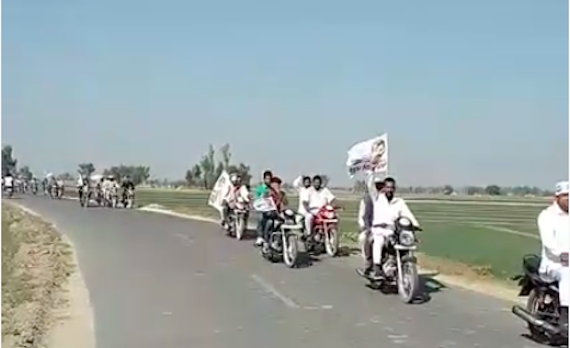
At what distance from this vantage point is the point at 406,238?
581 inches

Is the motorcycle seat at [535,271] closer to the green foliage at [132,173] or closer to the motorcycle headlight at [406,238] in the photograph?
the motorcycle headlight at [406,238]

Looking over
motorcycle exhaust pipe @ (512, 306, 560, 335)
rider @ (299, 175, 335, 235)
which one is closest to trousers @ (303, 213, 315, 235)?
rider @ (299, 175, 335, 235)

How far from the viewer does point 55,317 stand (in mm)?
12516

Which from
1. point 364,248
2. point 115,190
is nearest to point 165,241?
point 364,248

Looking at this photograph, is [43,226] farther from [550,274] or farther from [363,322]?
[550,274]

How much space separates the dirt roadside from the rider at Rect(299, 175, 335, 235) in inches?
195

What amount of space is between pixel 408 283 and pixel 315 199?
8.12m

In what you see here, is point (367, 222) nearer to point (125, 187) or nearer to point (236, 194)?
point (236, 194)

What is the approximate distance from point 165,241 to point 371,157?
714 cm

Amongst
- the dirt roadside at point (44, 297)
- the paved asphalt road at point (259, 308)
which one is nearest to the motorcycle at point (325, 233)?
the paved asphalt road at point (259, 308)

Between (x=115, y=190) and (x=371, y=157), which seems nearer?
(x=371, y=157)

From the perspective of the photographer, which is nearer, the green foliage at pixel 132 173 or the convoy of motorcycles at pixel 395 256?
the convoy of motorcycles at pixel 395 256

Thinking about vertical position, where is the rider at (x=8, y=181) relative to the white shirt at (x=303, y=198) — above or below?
above

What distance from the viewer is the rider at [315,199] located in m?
22.1
